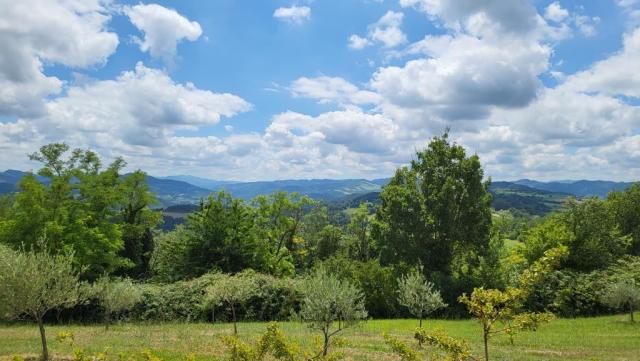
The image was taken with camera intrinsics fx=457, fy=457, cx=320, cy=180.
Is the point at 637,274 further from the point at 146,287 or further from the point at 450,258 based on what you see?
the point at 146,287

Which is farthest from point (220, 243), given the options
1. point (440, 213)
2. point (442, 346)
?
point (442, 346)

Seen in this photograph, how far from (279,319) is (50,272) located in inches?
1010

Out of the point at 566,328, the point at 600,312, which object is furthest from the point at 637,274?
the point at 566,328

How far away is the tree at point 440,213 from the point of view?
→ 4628cm

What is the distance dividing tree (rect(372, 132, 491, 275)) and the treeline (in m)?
0.11

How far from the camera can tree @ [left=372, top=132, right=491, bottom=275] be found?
4628 cm

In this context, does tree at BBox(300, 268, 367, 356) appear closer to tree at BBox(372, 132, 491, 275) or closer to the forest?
the forest

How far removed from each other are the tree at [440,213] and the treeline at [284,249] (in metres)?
0.11

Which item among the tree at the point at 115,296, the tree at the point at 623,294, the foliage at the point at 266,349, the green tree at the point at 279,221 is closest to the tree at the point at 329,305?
the foliage at the point at 266,349

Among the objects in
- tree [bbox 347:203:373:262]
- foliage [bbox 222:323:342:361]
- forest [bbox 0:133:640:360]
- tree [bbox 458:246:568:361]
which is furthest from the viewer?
tree [bbox 347:203:373:262]

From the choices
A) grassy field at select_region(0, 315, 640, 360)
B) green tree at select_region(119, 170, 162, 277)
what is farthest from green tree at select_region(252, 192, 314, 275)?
grassy field at select_region(0, 315, 640, 360)

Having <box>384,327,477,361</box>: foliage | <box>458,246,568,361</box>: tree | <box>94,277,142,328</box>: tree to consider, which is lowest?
<box>94,277,142,328</box>: tree

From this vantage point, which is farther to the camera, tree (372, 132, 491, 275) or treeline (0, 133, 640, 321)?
tree (372, 132, 491, 275)

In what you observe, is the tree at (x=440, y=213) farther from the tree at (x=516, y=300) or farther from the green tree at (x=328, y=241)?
the tree at (x=516, y=300)
